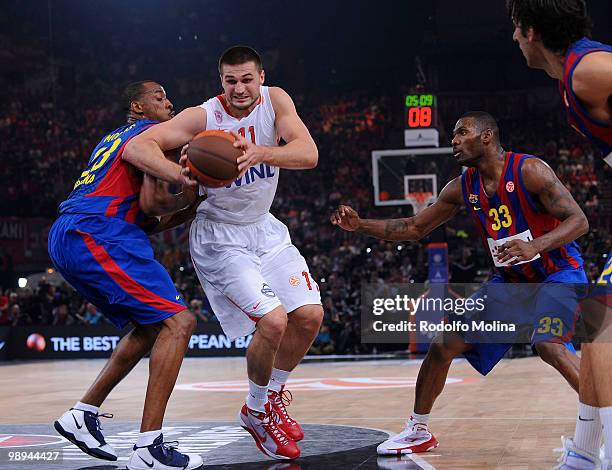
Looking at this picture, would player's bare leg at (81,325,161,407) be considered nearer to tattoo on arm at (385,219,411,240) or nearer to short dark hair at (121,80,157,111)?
short dark hair at (121,80,157,111)

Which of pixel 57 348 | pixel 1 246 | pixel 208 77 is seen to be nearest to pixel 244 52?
pixel 57 348

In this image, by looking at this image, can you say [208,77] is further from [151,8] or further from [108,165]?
[108,165]

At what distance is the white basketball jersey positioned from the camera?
4664 mm

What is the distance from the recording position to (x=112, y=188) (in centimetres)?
438

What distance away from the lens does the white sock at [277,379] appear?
489 centimetres

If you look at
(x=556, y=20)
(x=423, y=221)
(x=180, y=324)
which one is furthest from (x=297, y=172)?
(x=556, y=20)

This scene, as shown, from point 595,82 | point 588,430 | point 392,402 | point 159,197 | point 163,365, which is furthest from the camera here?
point 392,402

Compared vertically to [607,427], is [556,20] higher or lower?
higher

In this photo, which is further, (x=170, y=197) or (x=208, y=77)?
(x=208, y=77)

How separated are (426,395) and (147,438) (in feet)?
5.05

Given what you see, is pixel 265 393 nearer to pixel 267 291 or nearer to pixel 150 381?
pixel 267 291

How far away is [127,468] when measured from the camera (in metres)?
4.06

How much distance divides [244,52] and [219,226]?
930 mm

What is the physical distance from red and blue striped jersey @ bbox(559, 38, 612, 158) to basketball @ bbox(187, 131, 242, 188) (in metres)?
1.54
